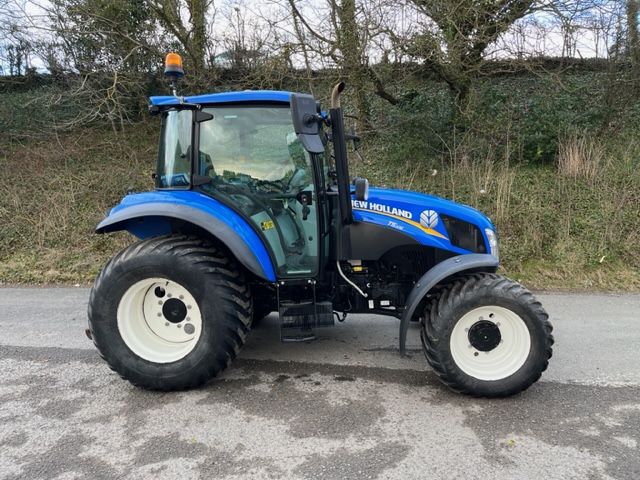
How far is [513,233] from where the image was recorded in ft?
23.8

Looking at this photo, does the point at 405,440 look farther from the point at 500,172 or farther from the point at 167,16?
the point at 167,16

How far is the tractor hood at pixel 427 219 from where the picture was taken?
11.2 feet

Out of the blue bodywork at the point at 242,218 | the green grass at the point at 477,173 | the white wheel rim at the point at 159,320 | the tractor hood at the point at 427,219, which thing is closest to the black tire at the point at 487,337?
the tractor hood at the point at 427,219

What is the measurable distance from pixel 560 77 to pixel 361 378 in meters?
8.66

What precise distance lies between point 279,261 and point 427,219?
117 cm

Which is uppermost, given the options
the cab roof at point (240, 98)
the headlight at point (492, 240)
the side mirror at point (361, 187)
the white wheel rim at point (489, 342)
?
the cab roof at point (240, 98)

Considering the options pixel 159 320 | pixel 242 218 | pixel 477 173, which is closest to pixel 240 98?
pixel 242 218

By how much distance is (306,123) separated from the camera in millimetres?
2758

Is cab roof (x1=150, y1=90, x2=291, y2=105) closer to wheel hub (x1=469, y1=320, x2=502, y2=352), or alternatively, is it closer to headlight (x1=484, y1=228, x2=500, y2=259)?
headlight (x1=484, y1=228, x2=500, y2=259)

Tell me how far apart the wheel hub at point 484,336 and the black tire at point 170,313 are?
1.57 m

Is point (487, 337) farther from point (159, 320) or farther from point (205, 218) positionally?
point (159, 320)

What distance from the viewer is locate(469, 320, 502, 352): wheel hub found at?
307cm

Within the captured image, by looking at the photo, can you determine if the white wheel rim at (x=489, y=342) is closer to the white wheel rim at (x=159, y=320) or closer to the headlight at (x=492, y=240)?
the headlight at (x=492, y=240)

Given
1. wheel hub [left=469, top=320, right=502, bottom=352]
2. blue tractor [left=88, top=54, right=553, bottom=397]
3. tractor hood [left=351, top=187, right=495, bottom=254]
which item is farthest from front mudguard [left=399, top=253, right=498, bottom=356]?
wheel hub [left=469, top=320, right=502, bottom=352]
